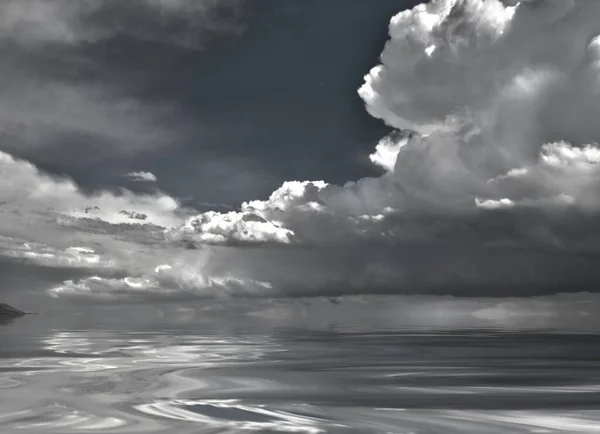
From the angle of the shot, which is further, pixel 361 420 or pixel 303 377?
pixel 303 377

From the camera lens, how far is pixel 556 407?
1950cm

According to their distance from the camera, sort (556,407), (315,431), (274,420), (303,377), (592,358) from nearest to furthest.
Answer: (315,431) → (274,420) → (556,407) → (303,377) → (592,358)

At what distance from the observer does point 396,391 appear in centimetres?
2342

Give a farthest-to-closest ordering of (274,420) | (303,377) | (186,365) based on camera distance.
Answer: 1. (186,365)
2. (303,377)
3. (274,420)

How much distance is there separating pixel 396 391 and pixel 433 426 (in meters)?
7.22

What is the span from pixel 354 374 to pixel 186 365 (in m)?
11.2

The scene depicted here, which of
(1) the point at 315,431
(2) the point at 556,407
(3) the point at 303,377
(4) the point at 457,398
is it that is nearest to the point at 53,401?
(1) the point at 315,431

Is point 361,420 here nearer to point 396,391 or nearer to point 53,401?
point 396,391

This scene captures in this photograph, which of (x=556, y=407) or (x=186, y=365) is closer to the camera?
(x=556, y=407)

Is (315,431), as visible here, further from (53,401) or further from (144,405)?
(53,401)

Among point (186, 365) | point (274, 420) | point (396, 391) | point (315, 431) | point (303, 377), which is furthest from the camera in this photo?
point (186, 365)

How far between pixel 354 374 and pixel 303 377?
124 inches

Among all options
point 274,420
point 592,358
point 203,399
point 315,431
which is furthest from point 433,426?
point 592,358

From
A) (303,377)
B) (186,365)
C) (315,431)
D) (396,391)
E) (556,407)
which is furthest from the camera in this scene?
(186,365)
